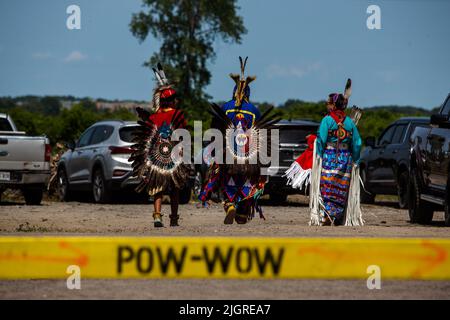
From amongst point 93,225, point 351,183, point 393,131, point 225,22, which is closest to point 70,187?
point 393,131

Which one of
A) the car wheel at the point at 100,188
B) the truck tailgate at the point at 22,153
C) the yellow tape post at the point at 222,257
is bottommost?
the car wheel at the point at 100,188

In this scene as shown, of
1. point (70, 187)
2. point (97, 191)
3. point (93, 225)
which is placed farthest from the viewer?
point (70, 187)

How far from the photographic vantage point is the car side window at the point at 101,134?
74.9 ft

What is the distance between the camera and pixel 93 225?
51.5ft

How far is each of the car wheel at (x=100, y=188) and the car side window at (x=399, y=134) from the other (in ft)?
18.9

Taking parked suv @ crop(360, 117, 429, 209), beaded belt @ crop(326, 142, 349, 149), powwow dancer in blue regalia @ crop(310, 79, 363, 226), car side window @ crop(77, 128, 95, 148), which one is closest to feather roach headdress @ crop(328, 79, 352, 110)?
powwow dancer in blue regalia @ crop(310, 79, 363, 226)

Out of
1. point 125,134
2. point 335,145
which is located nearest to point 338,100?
point 335,145

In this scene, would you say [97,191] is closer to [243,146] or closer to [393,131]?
[393,131]

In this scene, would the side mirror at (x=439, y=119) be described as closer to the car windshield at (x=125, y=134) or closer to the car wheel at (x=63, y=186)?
the car windshield at (x=125, y=134)

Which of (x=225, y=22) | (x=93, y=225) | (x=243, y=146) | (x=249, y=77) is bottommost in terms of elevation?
(x=93, y=225)

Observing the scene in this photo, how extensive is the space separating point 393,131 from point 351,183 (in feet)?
27.0

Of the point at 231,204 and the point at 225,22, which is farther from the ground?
the point at 225,22

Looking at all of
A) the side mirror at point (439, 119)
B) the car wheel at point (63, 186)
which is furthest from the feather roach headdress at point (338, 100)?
the car wheel at point (63, 186)
